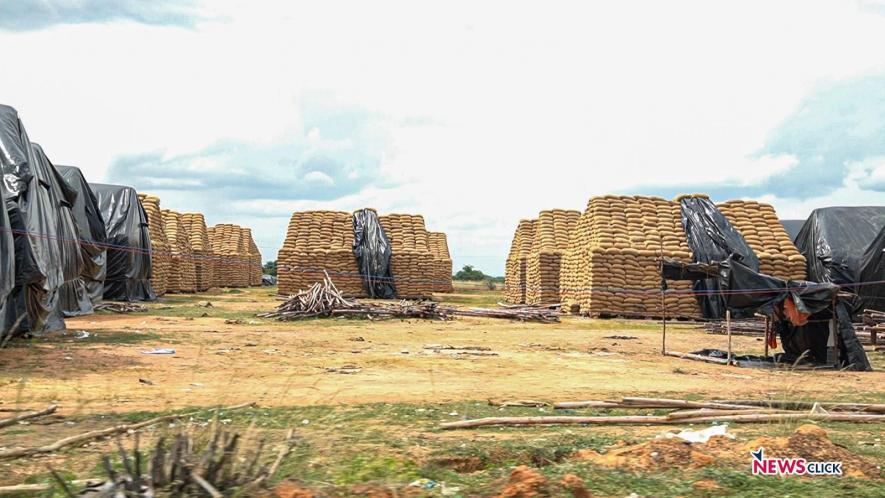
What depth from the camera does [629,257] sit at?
2152cm

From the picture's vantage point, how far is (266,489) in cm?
393

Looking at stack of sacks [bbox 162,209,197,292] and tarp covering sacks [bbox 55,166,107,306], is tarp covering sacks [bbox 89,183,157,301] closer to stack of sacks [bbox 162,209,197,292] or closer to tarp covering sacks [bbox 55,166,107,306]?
tarp covering sacks [bbox 55,166,107,306]

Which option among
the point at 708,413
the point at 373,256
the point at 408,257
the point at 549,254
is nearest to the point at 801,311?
the point at 708,413

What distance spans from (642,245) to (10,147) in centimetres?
1547

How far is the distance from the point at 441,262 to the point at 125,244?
20572mm

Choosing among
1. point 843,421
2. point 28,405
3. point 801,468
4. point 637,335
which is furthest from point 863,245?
point 28,405

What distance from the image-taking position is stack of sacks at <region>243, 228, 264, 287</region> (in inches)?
2088

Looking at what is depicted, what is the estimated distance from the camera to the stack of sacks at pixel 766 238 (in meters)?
22.2

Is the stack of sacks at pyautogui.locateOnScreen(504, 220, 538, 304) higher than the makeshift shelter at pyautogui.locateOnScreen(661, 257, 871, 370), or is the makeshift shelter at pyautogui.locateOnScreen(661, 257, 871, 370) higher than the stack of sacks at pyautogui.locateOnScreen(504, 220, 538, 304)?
the stack of sacks at pyautogui.locateOnScreen(504, 220, 538, 304)

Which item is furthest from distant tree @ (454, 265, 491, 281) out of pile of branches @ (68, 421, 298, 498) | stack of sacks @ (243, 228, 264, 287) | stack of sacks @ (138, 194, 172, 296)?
pile of branches @ (68, 421, 298, 498)

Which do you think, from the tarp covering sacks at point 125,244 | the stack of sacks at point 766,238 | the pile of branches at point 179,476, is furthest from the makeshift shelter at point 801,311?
the tarp covering sacks at point 125,244

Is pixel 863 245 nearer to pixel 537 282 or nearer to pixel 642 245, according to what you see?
pixel 642 245

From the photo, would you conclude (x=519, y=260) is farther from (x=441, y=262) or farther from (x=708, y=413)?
(x=708, y=413)

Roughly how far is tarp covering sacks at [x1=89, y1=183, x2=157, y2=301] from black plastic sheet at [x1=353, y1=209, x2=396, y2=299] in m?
7.61
